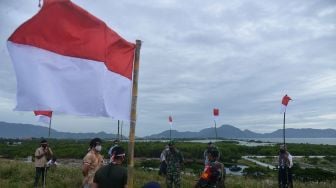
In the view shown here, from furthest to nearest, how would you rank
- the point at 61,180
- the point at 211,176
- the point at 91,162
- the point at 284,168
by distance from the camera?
1. the point at 284,168
2. the point at 61,180
3. the point at 91,162
4. the point at 211,176

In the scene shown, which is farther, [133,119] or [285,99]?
[285,99]

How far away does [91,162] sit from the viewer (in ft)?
30.3

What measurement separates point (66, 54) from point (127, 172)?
6.81 feet

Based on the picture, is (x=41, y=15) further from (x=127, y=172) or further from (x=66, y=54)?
(x=127, y=172)

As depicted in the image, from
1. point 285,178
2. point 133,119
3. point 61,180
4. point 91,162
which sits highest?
point 133,119

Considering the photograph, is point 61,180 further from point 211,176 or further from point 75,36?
point 75,36

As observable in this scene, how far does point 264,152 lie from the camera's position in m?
97.0

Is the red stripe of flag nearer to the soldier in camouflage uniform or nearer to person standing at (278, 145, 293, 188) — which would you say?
the soldier in camouflage uniform

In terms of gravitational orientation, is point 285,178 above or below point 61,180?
above

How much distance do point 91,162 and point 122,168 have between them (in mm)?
2907

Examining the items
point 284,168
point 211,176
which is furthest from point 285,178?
point 211,176

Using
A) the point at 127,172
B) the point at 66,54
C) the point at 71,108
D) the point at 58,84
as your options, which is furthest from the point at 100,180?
the point at 66,54

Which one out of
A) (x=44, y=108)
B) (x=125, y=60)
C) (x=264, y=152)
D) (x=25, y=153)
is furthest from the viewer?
(x=264, y=152)

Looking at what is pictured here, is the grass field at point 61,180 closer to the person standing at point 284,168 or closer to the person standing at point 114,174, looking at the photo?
the person standing at point 284,168
